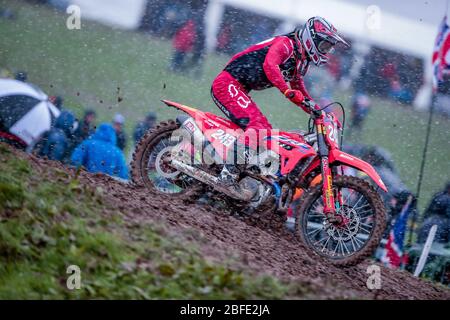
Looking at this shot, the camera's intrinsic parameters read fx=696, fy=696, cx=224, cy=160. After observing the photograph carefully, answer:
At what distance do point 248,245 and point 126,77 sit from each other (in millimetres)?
5841

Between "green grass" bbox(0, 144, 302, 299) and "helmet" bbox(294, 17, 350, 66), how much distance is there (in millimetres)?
2574

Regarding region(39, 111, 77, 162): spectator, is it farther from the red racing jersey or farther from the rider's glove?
the rider's glove

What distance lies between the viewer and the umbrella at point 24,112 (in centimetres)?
891

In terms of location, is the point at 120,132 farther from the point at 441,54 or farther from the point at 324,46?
the point at 441,54

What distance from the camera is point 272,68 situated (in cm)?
699

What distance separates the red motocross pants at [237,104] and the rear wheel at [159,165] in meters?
0.58

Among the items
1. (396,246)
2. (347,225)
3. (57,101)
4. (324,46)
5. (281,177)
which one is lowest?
(396,246)

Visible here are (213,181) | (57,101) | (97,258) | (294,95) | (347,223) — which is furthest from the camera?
(57,101)

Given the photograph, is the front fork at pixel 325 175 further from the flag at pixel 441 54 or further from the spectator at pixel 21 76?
the spectator at pixel 21 76

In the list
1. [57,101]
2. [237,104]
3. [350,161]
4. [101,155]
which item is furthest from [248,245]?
[57,101]

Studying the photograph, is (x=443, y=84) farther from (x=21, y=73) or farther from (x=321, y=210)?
(x=21, y=73)

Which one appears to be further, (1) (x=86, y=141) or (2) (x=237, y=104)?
(1) (x=86, y=141)

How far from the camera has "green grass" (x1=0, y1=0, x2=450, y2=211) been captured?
11.2 metres
